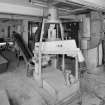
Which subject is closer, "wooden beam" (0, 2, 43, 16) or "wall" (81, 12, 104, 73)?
"wooden beam" (0, 2, 43, 16)

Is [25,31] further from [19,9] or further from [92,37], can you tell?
[92,37]

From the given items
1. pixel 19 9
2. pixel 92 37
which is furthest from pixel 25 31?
pixel 92 37

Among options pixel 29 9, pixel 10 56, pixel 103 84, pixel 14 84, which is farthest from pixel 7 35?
pixel 103 84

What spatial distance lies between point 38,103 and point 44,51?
0.85 metres

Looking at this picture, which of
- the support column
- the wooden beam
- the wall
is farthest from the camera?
the support column

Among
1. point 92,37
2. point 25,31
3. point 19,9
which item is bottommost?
point 92,37

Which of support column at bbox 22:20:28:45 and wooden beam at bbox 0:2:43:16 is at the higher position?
wooden beam at bbox 0:2:43:16

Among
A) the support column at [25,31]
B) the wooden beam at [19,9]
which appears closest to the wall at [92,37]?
the wooden beam at [19,9]

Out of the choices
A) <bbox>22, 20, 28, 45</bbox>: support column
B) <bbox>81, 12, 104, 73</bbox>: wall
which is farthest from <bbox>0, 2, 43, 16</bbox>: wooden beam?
<bbox>22, 20, 28, 45</bbox>: support column

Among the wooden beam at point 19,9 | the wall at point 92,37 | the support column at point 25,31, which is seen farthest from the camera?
the support column at point 25,31

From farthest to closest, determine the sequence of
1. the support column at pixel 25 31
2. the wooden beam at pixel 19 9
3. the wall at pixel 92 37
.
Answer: the support column at pixel 25 31, the wall at pixel 92 37, the wooden beam at pixel 19 9

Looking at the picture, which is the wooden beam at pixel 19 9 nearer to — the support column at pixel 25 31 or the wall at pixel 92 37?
the wall at pixel 92 37

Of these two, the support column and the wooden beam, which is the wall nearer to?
the wooden beam

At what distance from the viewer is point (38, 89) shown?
7.31 feet
